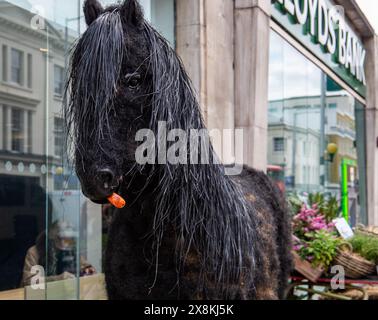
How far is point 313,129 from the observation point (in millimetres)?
10883

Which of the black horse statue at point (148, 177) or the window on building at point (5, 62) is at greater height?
the window on building at point (5, 62)

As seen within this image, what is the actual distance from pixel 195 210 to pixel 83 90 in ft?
2.40

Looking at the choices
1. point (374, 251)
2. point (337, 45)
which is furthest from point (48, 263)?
point (337, 45)

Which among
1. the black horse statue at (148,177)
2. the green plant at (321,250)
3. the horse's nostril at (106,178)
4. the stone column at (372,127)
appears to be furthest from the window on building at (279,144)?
the horse's nostril at (106,178)

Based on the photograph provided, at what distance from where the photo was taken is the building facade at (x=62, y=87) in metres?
4.10

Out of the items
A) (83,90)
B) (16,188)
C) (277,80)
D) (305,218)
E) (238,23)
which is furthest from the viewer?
(277,80)

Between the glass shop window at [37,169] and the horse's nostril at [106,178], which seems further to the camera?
the glass shop window at [37,169]

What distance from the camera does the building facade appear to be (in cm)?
410

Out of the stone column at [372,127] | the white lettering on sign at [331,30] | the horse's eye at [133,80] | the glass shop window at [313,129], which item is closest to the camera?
the horse's eye at [133,80]

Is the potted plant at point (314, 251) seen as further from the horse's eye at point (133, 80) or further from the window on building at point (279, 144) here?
the window on building at point (279, 144)

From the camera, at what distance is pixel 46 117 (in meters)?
4.39

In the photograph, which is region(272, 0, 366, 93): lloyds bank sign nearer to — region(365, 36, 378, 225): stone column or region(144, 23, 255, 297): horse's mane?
region(365, 36, 378, 225): stone column
